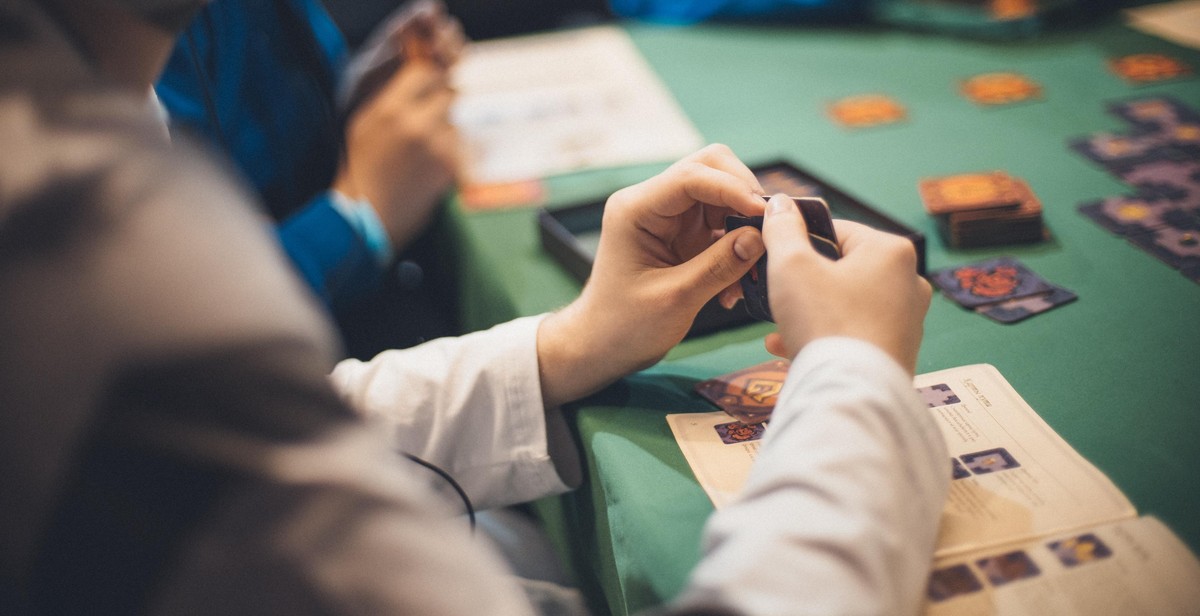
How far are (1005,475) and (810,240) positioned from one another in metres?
0.25

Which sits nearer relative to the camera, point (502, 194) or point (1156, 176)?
point (1156, 176)

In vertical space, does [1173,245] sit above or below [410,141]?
above

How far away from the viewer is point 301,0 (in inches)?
60.4

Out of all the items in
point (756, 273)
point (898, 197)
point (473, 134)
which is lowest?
point (473, 134)

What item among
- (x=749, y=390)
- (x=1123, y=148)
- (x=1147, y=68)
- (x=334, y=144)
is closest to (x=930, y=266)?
(x=749, y=390)

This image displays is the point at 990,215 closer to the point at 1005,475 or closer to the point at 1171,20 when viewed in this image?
the point at 1005,475

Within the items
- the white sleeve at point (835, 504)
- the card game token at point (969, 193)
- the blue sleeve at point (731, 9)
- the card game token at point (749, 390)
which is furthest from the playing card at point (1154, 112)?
the white sleeve at point (835, 504)

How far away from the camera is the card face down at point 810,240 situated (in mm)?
702

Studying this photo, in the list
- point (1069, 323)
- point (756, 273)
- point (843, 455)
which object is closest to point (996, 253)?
point (1069, 323)

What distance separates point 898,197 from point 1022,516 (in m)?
0.62

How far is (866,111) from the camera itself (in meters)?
1.43

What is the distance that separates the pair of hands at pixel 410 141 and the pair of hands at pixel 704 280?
0.58 metres

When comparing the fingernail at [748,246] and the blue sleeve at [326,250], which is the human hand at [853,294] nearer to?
the fingernail at [748,246]

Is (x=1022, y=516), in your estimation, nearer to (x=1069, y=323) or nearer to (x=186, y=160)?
(x=1069, y=323)
